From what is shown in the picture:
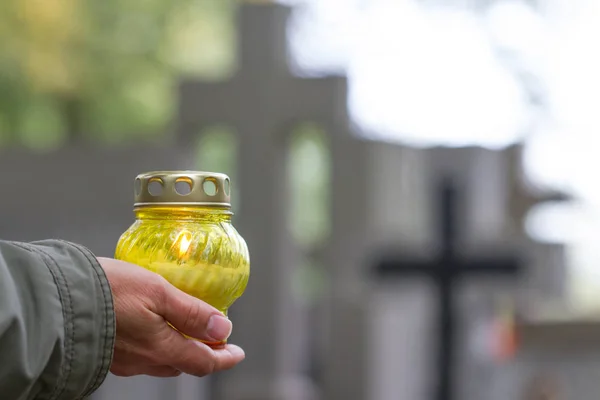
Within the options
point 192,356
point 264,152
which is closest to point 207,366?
point 192,356

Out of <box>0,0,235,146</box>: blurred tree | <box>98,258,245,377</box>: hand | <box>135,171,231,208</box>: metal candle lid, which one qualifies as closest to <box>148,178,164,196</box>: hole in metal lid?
<box>135,171,231,208</box>: metal candle lid

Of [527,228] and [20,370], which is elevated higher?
[20,370]

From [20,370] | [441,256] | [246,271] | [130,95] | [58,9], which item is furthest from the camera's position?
[130,95]

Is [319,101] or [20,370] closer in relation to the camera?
[20,370]

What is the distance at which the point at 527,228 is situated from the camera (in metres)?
8.32

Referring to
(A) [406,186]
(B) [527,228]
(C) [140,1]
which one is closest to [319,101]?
(A) [406,186]

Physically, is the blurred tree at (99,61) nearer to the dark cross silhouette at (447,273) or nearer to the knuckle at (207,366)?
the dark cross silhouette at (447,273)

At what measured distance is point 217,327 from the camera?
5.85 feet

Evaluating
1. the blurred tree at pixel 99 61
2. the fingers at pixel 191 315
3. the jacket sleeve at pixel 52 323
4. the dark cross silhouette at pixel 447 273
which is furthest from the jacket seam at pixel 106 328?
the blurred tree at pixel 99 61

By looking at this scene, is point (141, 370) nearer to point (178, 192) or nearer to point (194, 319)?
point (194, 319)

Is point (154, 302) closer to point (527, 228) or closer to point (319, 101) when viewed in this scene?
point (319, 101)

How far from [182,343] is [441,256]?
562cm

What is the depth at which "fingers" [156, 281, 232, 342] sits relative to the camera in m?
1.74

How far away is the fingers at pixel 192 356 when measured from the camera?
1.79m
